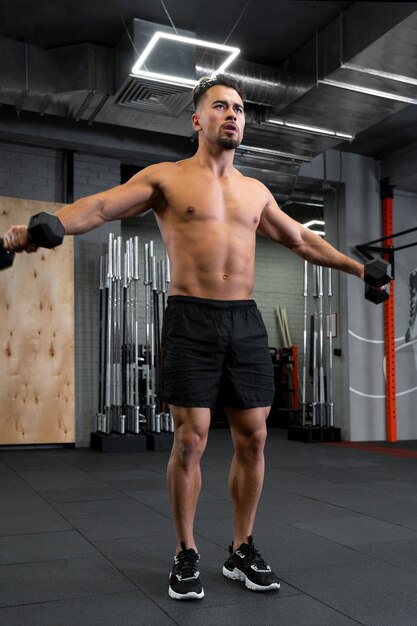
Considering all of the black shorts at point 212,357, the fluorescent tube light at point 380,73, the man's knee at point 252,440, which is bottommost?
the man's knee at point 252,440

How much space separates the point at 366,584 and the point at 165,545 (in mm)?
851

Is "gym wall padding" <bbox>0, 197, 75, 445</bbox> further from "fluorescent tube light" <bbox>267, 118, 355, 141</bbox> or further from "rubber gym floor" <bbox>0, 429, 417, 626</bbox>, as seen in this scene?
"fluorescent tube light" <bbox>267, 118, 355, 141</bbox>

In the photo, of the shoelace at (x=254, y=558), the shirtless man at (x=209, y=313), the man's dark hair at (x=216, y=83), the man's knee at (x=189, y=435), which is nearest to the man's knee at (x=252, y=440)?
the shirtless man at (x=209, y=313)

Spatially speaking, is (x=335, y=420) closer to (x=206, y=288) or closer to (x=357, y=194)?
(x=357, y=194)

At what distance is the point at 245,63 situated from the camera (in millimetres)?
5219

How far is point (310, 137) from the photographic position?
5559 mm

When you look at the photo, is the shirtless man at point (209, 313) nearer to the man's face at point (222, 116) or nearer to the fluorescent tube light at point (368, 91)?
the man's face at point (222, 116)

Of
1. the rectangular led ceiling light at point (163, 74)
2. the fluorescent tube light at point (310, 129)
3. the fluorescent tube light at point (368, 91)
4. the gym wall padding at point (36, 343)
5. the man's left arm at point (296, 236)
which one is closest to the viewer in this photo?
the man's left arm at point (296, 236)

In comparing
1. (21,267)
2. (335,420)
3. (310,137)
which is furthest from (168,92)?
(335,420)

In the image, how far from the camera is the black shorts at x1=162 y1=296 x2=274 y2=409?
1989 mm

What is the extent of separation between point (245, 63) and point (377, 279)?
3754mm

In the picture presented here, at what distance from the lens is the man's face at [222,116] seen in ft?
6.77

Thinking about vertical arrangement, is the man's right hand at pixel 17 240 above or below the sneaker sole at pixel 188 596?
above

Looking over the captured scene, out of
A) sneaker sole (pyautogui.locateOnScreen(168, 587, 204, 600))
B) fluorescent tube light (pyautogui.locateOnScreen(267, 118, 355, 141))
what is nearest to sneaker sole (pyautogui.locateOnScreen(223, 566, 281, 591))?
sneaker sole (pyautogui.locateOnScreen(168, 587, 204, 600))
